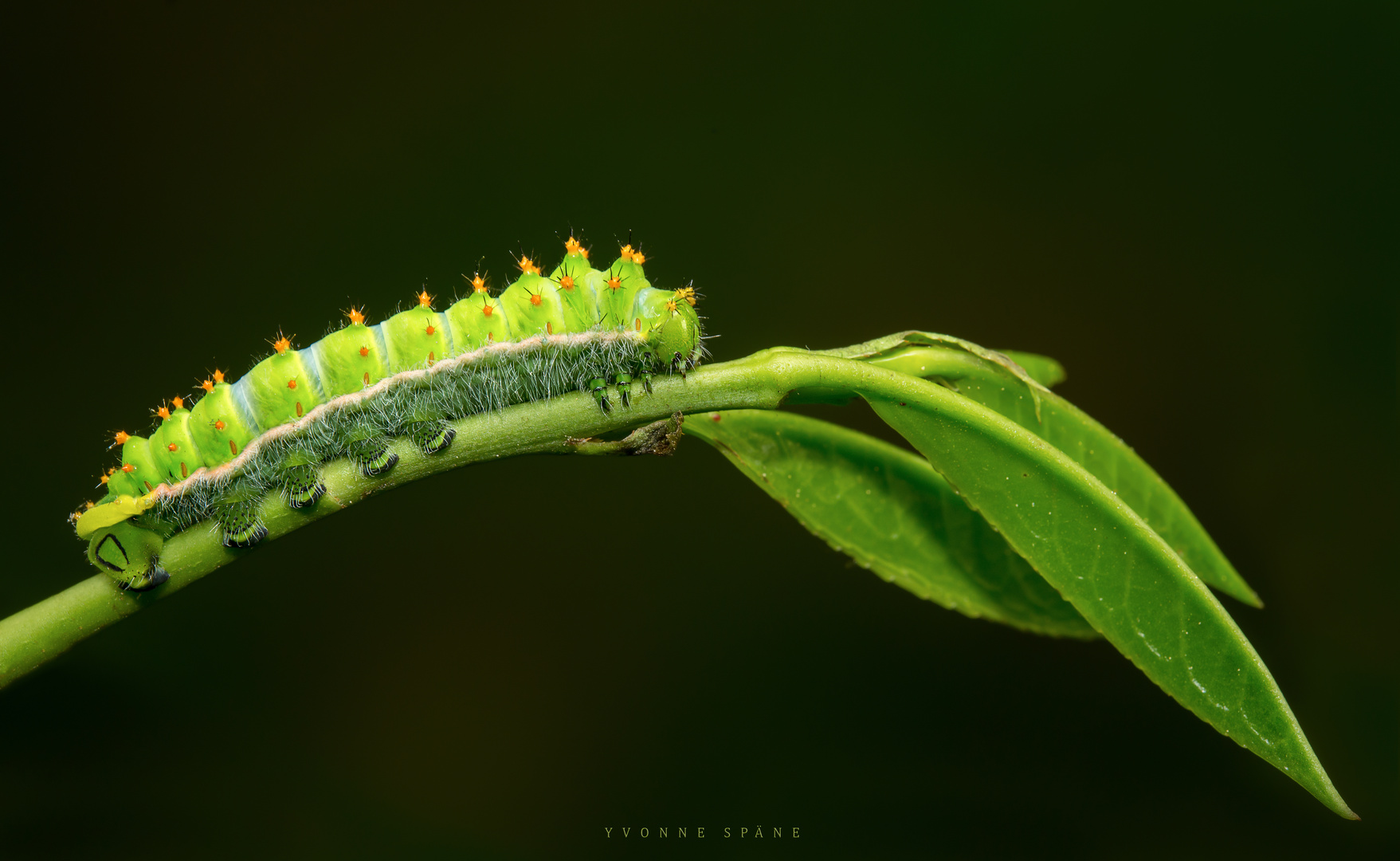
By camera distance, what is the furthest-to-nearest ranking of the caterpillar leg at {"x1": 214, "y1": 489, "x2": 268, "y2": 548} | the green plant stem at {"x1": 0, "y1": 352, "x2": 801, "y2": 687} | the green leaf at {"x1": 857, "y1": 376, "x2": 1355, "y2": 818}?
the caterpillar leg at {"x1": 214, "y1": 489, "x2": 268, "y2": 548}, the green plant stem at {"x1": 0, "y1": 352, "x2": 801, "y2": 687}, the green leaf at {"x1": 857, "y1": 376, "x2": 1355, "y2": 818}

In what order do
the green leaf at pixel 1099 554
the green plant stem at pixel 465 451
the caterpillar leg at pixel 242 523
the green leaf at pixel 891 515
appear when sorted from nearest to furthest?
1. the green leaf at pixel 1099 554
2. the green plant stem at pixel 465 451
3. the caterpillar leg at pixel 242 523
4. the green leaf at pixel 891 515

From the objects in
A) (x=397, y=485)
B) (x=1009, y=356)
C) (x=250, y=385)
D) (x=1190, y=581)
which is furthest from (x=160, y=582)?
(x=1190, y=581)

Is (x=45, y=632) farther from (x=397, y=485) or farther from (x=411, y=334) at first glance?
(x=411, y=334)

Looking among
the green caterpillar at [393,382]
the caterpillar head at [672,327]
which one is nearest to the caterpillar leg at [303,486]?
the green caterpillar at [393,382]

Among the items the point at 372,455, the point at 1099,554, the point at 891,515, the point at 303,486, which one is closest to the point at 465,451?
the point at 372,455

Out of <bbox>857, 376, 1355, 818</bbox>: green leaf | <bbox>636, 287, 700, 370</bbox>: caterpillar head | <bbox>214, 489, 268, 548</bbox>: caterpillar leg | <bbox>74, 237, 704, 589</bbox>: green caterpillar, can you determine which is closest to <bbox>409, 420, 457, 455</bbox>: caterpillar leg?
<bbox>74, 237, 704, 589</bbox>: green caterpillar

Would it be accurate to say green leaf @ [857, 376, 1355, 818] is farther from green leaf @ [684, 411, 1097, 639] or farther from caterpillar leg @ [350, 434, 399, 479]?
caterpillar leg @ [350, 434, 399, 479]

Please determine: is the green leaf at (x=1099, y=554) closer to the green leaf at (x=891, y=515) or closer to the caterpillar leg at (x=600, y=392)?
the green leaf at (x=891, y=515)

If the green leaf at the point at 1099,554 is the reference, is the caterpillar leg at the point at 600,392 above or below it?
above
